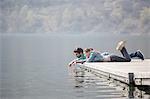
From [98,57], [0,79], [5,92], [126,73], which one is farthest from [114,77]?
[0,79]

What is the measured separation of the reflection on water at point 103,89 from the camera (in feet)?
56.9

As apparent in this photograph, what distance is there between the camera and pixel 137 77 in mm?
16781

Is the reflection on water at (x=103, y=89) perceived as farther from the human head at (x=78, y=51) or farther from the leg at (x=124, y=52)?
the human head at (x=78, y=51)

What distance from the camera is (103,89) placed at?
20094 mm

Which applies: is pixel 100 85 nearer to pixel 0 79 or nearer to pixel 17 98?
pixel 17 98

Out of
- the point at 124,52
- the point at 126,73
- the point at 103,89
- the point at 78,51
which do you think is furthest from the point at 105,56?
the point at 126,73

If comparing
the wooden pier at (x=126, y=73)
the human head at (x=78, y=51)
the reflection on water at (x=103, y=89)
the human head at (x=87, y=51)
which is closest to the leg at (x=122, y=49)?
the wooden pier at (x=126, y=73)

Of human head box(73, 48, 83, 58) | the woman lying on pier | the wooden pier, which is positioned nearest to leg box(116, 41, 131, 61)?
the woman lying on pier

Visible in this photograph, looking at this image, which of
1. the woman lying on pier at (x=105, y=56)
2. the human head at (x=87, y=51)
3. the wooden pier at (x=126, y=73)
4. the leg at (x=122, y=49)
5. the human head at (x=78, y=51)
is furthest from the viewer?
the human head at (x=78, y=51)

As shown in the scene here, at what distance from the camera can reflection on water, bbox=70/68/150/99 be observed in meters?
17.3

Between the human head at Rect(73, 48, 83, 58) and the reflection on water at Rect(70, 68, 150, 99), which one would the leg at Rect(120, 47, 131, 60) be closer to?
the reflection on water at Rect(70, 68, 150, 99)

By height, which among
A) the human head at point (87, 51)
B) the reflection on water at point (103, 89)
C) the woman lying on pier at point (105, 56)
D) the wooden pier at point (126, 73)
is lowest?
the reflection on water at point (103, 89)

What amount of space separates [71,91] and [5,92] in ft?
8.71

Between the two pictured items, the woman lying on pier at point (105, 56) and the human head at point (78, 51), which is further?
the human head at point (78, 51)
